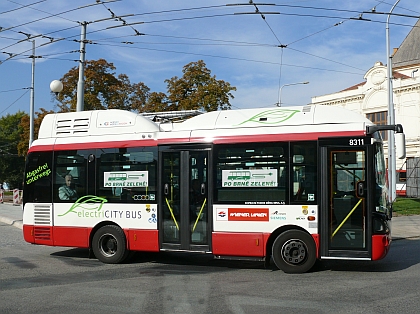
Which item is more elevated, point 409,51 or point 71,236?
point 409,51

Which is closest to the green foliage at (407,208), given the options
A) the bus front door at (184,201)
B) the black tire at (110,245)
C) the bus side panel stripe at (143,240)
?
the bus front door at (184,201)

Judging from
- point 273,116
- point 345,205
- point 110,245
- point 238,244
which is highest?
point 273,116

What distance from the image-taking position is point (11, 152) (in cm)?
7575

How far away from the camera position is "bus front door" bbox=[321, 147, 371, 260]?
31.7 ft

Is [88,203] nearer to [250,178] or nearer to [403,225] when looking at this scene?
[250,178]

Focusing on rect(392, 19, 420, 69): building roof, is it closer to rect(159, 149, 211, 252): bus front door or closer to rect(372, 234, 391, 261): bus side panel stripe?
rect(159, 149, 211, 252): bus front door

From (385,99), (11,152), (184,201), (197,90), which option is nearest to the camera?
(184,201)

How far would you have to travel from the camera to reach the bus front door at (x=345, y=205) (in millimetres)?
9648

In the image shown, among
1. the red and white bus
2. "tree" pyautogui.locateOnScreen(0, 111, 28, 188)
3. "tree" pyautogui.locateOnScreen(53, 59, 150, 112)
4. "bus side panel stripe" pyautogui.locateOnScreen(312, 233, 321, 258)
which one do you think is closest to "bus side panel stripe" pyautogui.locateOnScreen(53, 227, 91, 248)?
the red and white bus

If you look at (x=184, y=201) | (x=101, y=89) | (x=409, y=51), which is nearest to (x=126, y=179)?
(x=184, y=201)

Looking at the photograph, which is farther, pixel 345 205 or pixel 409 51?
pixel 409 51

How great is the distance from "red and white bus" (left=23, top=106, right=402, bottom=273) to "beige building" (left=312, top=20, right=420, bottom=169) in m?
39.0

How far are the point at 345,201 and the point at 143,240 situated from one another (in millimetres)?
4268

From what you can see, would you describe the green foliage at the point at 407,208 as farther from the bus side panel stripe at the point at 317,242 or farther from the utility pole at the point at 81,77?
the bus side panel stripe at the point at 317,242
